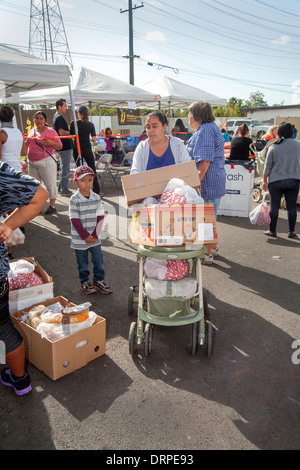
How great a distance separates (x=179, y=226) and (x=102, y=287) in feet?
6.15

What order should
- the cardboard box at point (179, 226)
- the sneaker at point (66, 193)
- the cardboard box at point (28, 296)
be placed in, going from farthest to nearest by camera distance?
the sneaker at point (66, 193), the cardboard box at point (28, 296), the cardboard box at point (179, 226)

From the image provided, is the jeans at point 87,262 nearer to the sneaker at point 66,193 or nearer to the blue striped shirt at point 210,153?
the blue striped shirt at point 210,153

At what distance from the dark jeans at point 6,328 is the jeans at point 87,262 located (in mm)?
1698

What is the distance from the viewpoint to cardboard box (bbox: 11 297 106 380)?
2.72m

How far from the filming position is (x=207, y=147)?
14.3ft

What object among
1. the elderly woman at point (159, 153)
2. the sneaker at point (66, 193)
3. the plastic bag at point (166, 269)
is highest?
the elderly woman at point (159, 153)

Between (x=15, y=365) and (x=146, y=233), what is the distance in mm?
1383

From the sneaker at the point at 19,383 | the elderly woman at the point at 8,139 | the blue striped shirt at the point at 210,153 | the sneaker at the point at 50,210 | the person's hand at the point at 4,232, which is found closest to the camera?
the person's hand at the point at 4,232

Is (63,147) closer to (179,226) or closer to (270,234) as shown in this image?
(270,234)

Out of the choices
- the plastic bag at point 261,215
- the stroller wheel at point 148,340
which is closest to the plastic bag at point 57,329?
the stroller wheel at point 148,340

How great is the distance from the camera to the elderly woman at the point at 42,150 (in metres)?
7.17

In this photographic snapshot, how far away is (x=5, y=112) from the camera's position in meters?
5.66

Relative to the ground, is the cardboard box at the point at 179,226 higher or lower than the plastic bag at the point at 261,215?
higher
